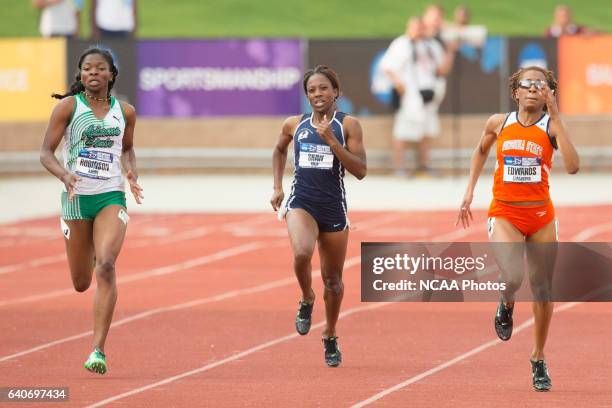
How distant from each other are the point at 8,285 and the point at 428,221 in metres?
6.79

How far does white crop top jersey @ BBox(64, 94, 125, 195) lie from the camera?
10.1 metres

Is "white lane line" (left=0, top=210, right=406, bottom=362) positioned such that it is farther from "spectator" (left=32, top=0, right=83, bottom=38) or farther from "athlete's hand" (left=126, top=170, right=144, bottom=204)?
"spectator" (left=32, top=0, right=83, bottom=38)

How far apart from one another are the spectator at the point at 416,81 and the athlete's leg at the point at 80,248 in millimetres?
15469

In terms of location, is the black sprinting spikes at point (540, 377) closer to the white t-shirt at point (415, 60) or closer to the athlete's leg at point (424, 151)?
the white t-shirt at point (415, 60)

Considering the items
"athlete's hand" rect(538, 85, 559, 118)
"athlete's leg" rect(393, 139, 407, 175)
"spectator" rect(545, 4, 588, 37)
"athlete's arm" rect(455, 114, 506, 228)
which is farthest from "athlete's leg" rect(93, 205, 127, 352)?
"spectator" rect(545, 4, 588, 37)

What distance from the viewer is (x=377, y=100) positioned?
26.2 metres

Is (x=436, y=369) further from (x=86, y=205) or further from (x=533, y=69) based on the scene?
(x=86, y=205)

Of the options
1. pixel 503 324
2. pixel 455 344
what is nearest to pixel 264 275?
pixel 455 344

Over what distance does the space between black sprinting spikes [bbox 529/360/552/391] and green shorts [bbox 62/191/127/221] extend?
9.08 feet

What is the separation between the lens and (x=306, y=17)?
4206 cm

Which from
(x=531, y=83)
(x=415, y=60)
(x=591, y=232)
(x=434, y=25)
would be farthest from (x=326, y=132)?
(x=434, y=25)

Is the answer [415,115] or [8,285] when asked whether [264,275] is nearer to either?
[8,285]

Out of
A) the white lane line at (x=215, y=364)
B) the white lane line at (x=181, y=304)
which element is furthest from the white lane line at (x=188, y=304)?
the white lane line at (x=215, y=364)

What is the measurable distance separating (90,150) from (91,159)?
0.06m
